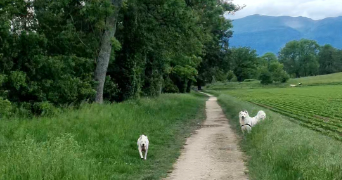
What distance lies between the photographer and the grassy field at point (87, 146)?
7297mm

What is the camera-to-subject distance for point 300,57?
17375 centimetres

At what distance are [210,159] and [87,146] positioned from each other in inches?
152

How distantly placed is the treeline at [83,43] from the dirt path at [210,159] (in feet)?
21.0

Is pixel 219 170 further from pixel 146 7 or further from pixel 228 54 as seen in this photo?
pixel 228 54

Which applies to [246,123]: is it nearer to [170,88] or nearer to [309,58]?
[170,88]

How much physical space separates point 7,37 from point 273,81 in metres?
131

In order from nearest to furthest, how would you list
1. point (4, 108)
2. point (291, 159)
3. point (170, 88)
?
point (291, 159) < point (4, 108) < point (170, 88)

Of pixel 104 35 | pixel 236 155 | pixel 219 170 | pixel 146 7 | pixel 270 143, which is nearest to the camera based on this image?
pixel 219 170

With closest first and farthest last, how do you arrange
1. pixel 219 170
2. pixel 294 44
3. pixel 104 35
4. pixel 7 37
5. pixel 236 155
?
1. pixel 219 170
2. pixel 236 155
3. pixel 7 37
4. pixel 104 35
5. pixel 294 44

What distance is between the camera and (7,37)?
15.0 m

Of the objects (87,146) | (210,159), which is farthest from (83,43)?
(210,159)

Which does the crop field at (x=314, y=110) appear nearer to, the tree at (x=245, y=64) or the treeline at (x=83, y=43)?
the treeline at (x=83, y=43)

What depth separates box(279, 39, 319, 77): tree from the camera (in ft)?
535

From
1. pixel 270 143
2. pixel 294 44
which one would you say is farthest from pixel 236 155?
pixel 294 44
